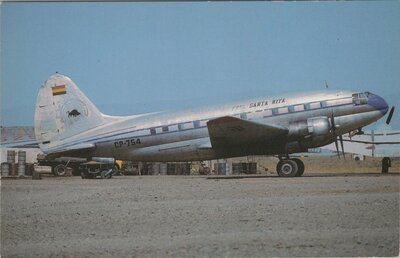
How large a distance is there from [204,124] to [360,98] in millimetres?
7957

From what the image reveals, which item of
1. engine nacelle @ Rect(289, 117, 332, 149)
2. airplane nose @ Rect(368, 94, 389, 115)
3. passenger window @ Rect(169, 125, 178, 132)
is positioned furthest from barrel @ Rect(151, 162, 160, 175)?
airplane nose @ Rect(368, 94, 389, 115)

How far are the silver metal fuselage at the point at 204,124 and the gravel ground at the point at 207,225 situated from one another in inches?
370

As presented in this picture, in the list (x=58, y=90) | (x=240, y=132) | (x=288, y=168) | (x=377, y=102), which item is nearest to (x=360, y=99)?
(x=377, y=102)

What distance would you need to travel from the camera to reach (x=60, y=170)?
33.8 meters

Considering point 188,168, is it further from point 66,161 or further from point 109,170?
point 109,170

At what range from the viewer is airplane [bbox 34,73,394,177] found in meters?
22.4

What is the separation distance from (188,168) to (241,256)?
34.9 m

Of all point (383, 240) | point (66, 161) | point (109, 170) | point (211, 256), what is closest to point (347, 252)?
point (383, 240)

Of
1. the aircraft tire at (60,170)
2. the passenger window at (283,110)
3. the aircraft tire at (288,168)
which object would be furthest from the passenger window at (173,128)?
the aircraft tire at (60,170)

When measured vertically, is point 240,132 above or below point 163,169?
above

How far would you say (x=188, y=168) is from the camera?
137 ft

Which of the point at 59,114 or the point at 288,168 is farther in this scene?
the point at 59,114

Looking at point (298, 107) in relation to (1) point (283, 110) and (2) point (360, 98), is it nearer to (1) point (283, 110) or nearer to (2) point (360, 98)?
(1) point (283, 110)

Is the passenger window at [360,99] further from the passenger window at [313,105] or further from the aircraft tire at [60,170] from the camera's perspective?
the aircraft tire at [60,170]
